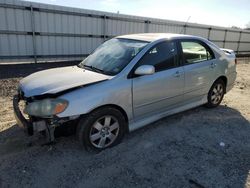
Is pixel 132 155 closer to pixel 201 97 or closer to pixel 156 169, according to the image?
pixel 156 169

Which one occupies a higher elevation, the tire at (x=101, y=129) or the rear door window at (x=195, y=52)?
the rear door window at (x=195, y=52)

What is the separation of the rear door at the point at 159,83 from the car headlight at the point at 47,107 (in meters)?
1.12

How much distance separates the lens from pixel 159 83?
155 inches

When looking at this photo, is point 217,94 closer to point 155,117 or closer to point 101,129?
point 155,117

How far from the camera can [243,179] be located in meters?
3.00

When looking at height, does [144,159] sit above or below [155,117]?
below

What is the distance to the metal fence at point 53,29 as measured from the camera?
9.06m

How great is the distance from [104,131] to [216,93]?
10.2ft

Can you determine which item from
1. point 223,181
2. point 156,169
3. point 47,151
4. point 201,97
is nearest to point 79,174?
point 47,151

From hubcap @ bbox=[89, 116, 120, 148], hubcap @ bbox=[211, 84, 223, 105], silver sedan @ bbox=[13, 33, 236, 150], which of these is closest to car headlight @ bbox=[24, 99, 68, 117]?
silver sedan @ bbox=[13, 33, 236, 150]

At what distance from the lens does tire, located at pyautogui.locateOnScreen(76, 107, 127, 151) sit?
3.25 meters

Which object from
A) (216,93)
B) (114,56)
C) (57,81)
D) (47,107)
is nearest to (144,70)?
(114,56)

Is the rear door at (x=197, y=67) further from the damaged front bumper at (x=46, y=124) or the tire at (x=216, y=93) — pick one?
the damaged front bumper at (x=46, y=124)

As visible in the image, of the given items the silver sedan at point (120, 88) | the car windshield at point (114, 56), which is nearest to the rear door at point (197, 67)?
the silver sedan at point (120, 88)
